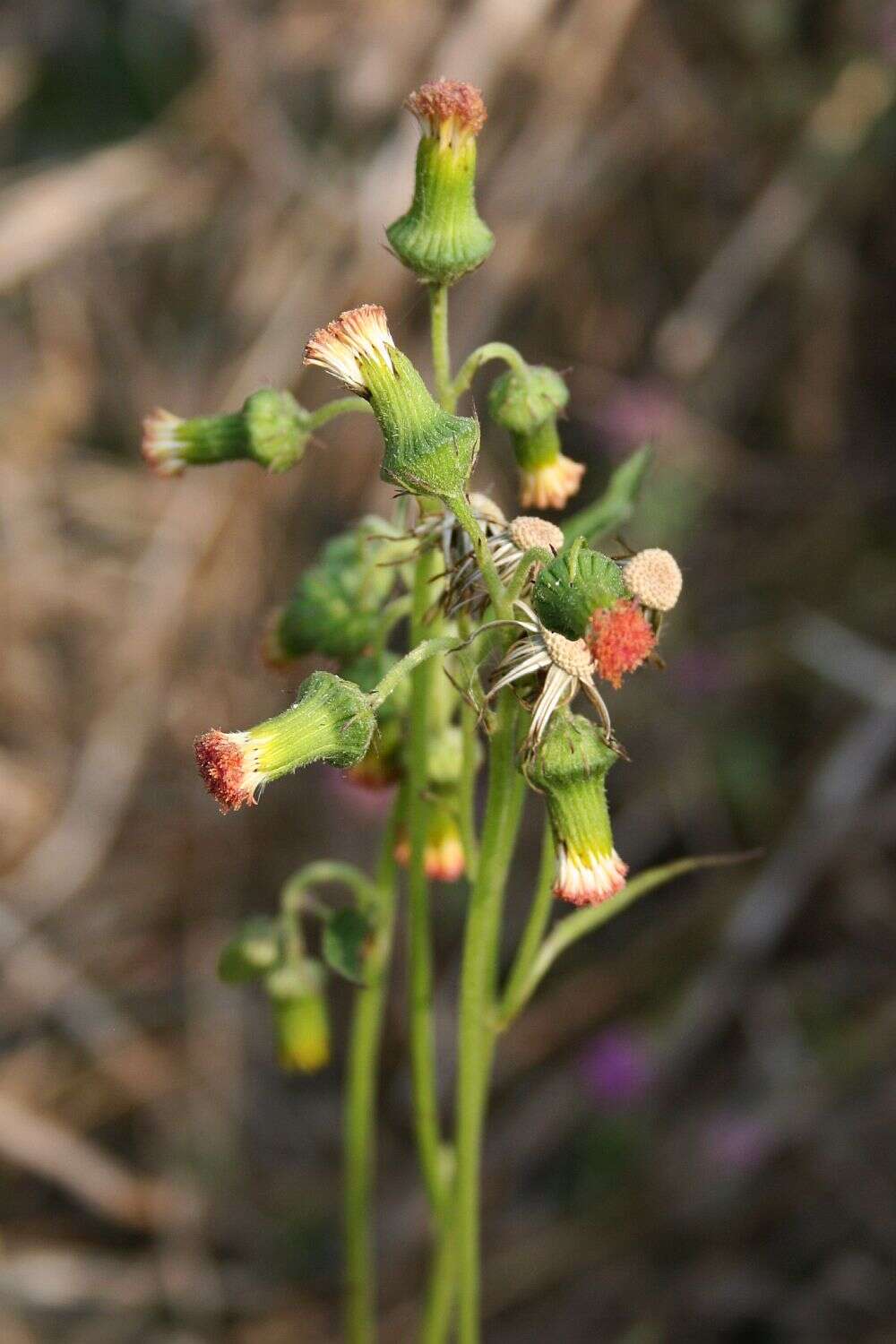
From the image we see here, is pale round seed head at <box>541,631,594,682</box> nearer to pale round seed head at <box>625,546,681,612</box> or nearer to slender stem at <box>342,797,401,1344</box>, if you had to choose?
pale round seed head at <box>625,546,681,612</box>

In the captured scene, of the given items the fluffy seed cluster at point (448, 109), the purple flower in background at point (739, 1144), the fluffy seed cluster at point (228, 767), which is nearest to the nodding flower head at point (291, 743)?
the fluffy seed cluster at point (228, 767)

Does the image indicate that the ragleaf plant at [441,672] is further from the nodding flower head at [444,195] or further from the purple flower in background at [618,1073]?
the purple flower in background at [618,1073]

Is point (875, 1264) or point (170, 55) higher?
point (170, 55)

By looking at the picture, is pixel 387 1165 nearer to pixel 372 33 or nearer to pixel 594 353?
pixel 594 353

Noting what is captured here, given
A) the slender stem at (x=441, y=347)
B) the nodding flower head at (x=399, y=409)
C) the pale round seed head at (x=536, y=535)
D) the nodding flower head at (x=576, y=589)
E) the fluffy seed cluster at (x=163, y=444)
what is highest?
the fluffy seed cluster at (x=163, y=444)

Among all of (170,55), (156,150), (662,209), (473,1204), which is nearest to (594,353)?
(662,209)

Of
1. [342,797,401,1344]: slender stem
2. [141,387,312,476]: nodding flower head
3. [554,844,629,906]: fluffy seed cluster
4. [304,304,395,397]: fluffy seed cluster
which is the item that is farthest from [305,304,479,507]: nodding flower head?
[342,797,401,1344]: slender stem
